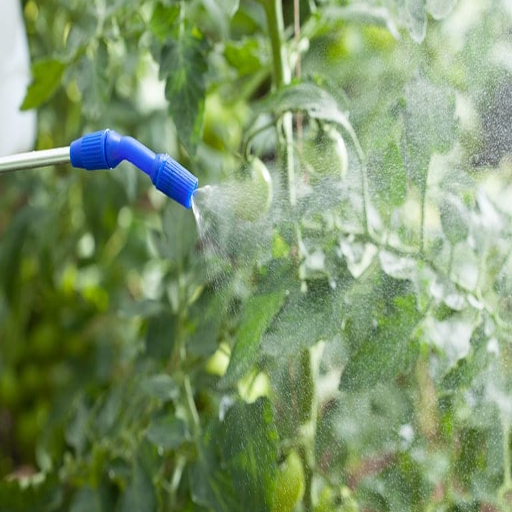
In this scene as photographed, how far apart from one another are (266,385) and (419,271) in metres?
0.10

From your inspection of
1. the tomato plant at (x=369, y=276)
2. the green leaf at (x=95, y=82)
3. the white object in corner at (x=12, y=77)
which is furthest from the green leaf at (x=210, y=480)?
the white object in corner at (x=12, y=77)

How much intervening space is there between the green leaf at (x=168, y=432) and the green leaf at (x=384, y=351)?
0.48ft

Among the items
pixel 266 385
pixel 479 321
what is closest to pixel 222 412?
pixel 266 385

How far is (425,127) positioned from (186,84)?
0.56 feet

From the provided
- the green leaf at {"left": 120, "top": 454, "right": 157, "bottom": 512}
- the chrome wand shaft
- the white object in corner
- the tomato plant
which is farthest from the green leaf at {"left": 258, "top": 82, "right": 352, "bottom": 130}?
the white object in corner

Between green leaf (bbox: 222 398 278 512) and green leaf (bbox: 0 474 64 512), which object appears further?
green leaf (bbox: 0 474 64 512)

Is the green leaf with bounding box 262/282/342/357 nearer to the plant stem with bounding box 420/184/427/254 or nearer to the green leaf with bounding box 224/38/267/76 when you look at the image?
the plant stem with bounding box 420/184/427/254

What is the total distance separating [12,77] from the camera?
29.9 inches

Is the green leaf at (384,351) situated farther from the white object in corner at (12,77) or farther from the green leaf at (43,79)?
the white object in corner at (12,77)

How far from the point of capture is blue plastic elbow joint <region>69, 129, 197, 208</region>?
382 millimetres

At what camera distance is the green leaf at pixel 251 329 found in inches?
15.7

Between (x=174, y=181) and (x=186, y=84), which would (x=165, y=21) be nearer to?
(x=186, y=84)

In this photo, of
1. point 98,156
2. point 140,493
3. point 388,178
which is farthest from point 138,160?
point 140,493

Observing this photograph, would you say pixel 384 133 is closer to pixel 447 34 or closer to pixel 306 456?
pixel 447 34
